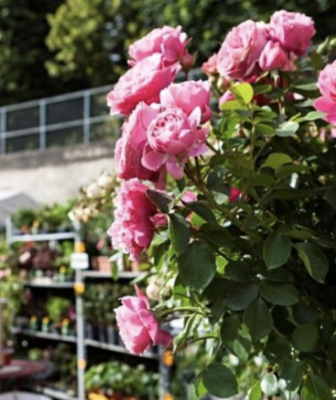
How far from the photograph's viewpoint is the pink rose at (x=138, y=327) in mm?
1018

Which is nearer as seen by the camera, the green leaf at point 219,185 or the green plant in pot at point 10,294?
the green leaf at point 219,185

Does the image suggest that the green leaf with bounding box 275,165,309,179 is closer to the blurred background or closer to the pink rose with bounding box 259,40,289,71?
the pink rose with bounding box 259,40,289,71

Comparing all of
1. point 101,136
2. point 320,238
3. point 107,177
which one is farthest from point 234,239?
point 101,136

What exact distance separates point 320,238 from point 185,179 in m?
0.22

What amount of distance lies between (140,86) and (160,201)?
177 mm

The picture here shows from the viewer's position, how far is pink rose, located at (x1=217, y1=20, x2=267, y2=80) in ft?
3.92

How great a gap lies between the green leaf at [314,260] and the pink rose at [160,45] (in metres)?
0.38

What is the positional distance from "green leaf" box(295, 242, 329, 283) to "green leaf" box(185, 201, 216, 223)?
0.38ft

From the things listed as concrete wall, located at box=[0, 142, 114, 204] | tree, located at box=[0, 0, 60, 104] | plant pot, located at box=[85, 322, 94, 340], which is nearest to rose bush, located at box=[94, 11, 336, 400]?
plant pot, located at box=[85, 322, 94, 340]

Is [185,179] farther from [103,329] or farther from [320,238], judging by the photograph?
[103,329]

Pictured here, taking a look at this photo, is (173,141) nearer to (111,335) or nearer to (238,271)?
(238,271)

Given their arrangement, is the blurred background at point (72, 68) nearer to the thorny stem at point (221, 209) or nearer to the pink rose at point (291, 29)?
the pink rose at point (291, 29)

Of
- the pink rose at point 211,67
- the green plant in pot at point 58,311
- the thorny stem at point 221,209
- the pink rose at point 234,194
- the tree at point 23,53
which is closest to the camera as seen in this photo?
the thorny stem at point 221,209

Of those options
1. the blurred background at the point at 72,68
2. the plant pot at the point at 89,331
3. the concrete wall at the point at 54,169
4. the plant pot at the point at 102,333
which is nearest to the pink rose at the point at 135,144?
the plant pot at the point at 102,333
